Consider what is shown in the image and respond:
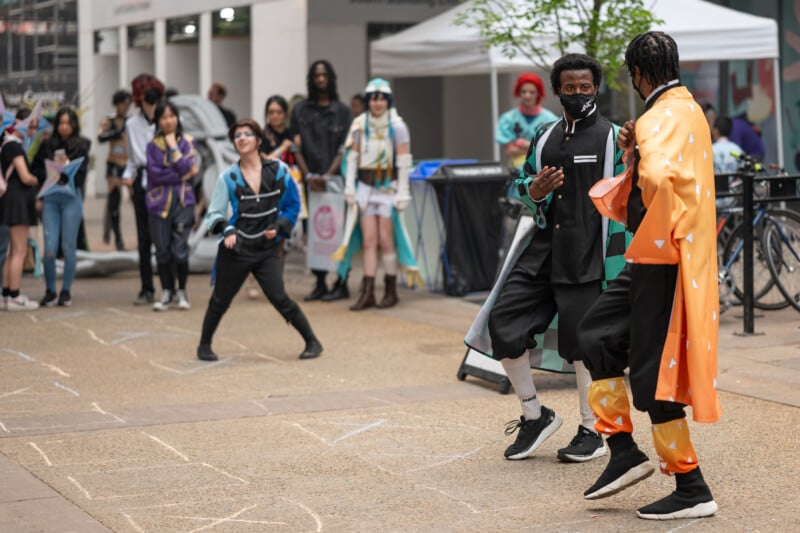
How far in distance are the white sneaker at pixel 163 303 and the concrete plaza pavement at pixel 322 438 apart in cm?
91

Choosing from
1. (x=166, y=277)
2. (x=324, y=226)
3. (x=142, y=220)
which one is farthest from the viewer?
(x=324, y=226)

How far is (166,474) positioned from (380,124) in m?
5.85

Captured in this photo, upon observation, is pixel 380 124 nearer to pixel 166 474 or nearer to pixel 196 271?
pixel 196 271

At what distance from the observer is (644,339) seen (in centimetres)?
520

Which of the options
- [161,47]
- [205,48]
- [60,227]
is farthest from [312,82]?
[161,47]

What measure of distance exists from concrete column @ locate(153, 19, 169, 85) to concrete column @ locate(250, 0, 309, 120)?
4959mm

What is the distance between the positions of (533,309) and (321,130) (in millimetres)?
6708

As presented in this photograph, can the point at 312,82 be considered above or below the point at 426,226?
above

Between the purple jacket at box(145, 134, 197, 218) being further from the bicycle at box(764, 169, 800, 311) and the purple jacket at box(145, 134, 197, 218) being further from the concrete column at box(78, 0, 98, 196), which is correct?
the concrete column at box(78, 0, 98, 196)

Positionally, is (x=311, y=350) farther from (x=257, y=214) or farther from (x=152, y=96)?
(x=152, y=96)

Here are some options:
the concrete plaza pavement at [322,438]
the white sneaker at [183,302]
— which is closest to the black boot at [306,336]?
the concrete plaza pavement at [322,438]

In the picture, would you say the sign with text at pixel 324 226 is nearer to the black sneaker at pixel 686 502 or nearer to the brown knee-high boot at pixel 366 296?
the brown knee-high boot at pixel 366 296

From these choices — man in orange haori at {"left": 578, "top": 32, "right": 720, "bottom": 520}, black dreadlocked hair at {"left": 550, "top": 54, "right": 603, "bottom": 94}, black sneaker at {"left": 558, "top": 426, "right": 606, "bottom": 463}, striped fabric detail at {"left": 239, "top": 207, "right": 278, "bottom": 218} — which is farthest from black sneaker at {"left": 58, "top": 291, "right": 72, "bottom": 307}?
man in orange haori at {"left": 578, "top": 32, "right": 720, "bottom": 520}

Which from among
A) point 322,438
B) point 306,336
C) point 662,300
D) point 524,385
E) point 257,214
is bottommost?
point 322,438
